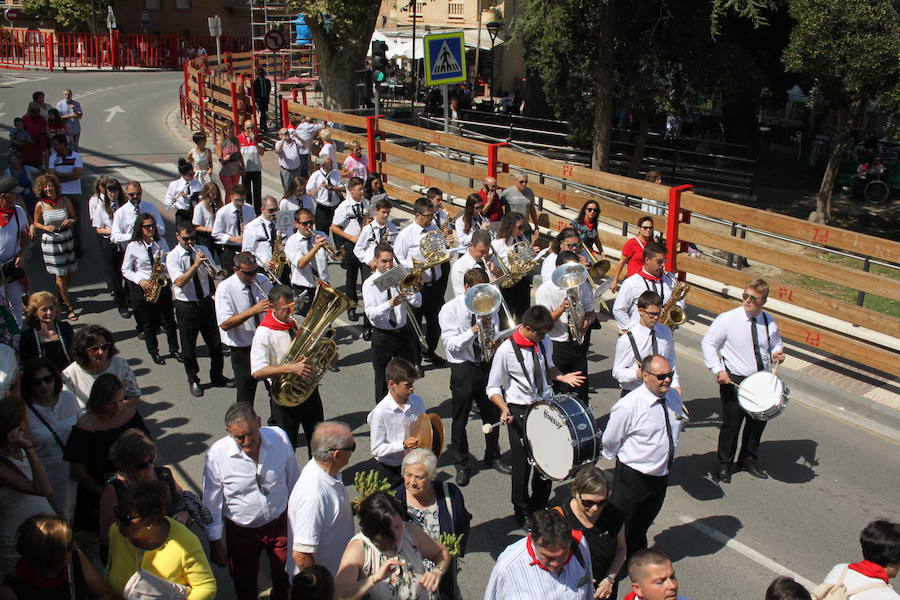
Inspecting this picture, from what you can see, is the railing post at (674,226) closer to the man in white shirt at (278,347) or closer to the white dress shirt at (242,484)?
the man in white shirt at (278,347)

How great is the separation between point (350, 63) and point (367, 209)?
13.8m

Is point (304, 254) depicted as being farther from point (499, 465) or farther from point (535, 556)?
point (535, 556)

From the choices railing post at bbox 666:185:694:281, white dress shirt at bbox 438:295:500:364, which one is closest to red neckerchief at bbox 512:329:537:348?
white dress shirt at bbox 438:295:500:364

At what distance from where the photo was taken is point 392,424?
5762 mm

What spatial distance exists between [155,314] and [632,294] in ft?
17.3

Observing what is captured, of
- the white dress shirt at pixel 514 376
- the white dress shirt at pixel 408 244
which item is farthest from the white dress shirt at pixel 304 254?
the white dress shirt at pixel 514 376

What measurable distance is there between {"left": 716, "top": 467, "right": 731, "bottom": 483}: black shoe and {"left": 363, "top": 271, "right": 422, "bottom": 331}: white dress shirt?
3.12 m

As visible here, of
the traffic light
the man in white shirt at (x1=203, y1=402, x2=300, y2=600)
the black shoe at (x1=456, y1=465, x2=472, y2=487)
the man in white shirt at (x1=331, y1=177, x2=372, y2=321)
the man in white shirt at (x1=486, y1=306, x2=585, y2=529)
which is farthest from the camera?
the traffic light

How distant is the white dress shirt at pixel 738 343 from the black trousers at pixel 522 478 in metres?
1.89

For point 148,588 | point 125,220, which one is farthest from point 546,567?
point 125,220

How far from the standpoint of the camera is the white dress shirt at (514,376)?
6367 mm

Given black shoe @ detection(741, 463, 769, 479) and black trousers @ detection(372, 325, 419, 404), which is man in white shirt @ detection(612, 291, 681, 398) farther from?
black trousers @ detection(372, 325, 419, 404)

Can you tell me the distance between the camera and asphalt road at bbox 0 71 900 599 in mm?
6188

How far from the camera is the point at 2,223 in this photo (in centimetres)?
906
